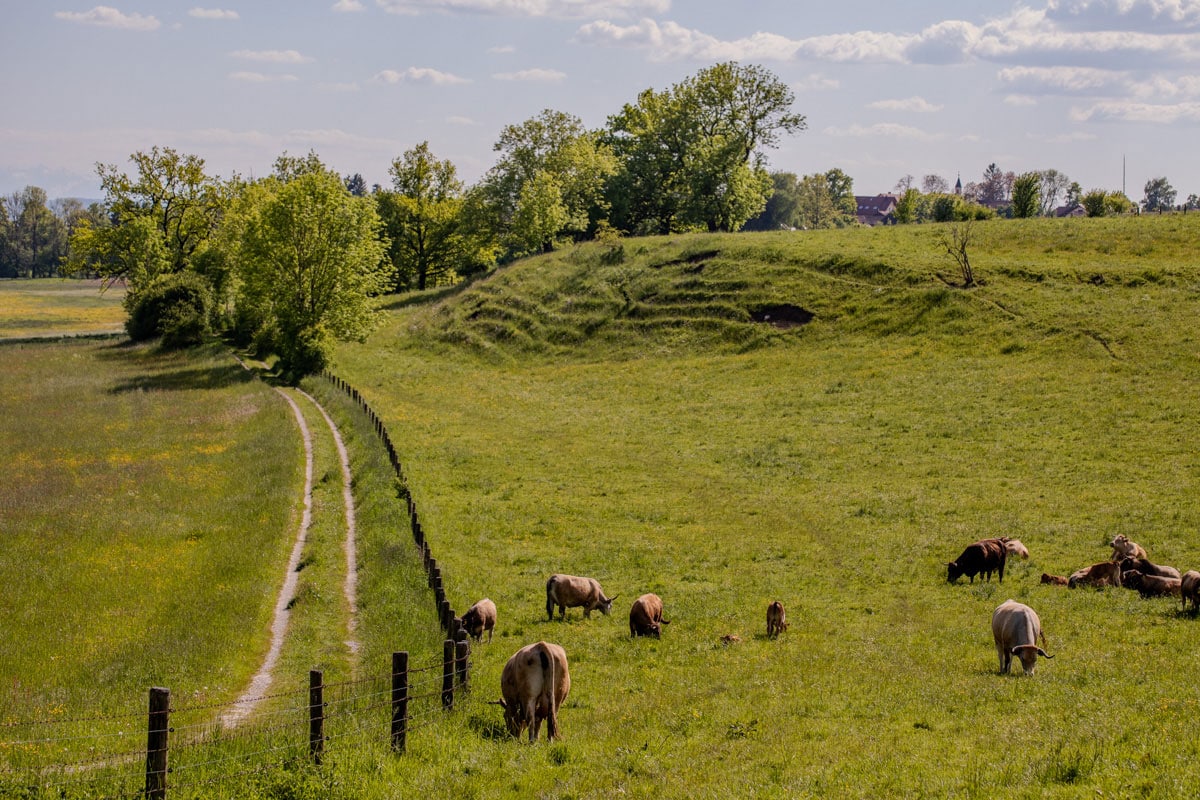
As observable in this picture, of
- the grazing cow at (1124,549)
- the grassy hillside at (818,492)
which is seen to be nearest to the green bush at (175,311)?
the grassy hillside at (818,492)

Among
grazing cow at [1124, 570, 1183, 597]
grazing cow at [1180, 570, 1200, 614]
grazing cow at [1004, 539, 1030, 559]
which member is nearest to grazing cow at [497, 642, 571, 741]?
grazing cow at [1180, 570, 1200, 614]

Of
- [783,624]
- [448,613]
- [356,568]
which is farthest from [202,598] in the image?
[783,624]

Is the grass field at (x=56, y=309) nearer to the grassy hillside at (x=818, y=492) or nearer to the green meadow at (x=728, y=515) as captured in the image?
the green meadow at (x=728, y=515)

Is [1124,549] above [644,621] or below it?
above

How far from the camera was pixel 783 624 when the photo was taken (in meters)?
22.9

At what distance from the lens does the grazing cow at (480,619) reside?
2194 cm

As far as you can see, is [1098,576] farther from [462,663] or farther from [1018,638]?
[462,663]

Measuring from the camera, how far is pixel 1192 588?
23000mm

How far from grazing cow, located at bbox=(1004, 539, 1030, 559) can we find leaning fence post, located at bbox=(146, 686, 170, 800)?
23844mm

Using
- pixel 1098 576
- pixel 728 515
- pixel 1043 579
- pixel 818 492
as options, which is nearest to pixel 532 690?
pixel 1043 579

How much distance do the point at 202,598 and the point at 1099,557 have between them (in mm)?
25027

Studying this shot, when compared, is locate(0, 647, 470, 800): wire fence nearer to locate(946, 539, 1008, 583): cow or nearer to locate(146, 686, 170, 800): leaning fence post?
locate(146, 686, 170, 800): leaning fence post

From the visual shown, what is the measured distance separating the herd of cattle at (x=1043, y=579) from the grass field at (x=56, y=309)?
362ft

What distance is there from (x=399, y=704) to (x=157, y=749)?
357 cm
